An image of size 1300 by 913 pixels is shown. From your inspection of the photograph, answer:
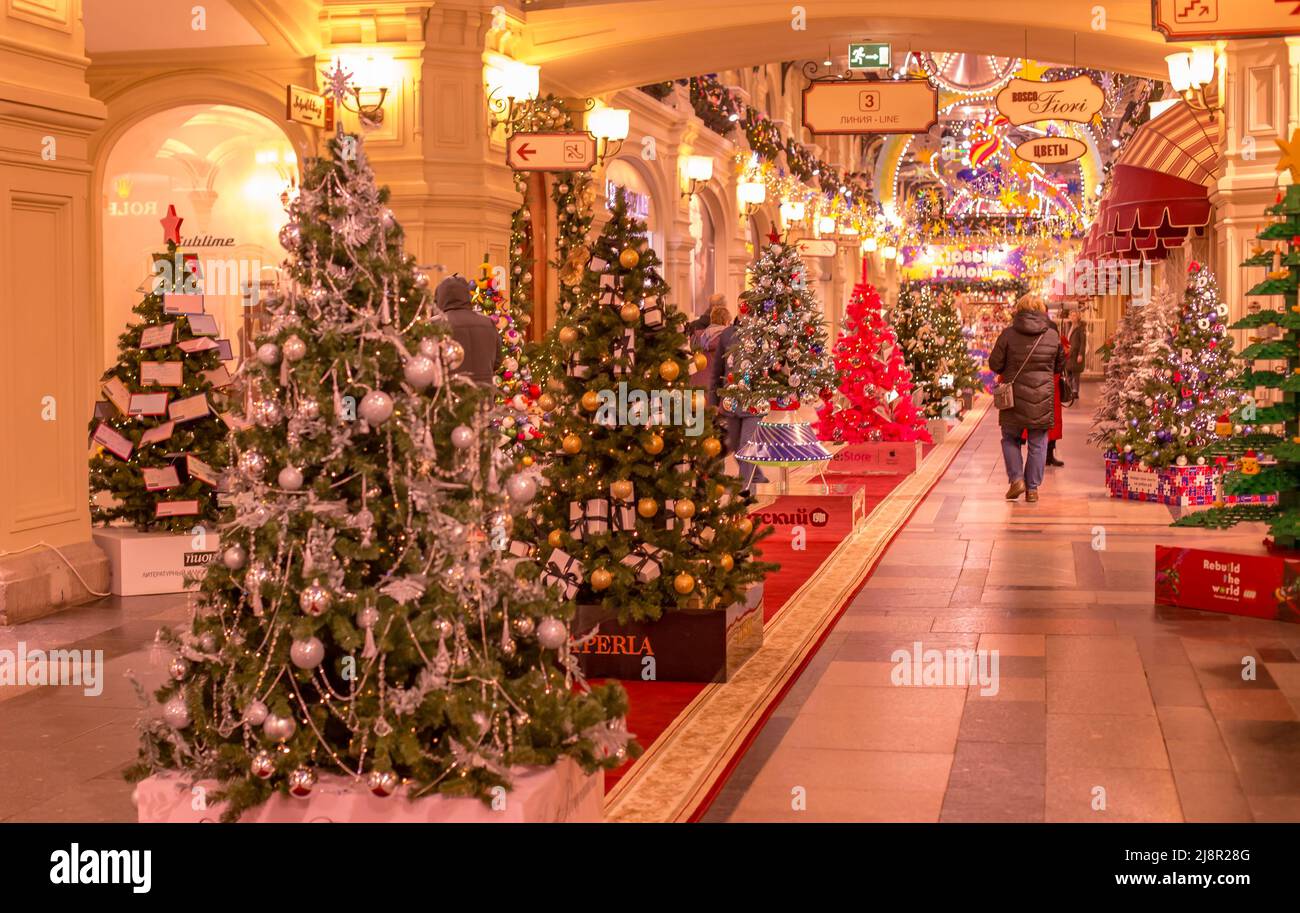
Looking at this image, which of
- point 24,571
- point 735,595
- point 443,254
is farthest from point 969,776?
point 443,254

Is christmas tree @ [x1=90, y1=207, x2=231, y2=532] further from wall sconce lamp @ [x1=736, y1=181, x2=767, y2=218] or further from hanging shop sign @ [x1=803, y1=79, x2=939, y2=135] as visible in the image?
wall sconce lamp @ [x1=736, y1=181, x2=767, y2=218]

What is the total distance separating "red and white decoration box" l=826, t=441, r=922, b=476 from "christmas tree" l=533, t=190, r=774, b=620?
Answer: 9.49 metres

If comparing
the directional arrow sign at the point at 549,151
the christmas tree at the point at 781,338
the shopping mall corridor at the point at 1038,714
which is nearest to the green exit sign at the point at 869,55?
the christmas tree at the point at 781,338

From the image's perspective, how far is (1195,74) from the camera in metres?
12.7

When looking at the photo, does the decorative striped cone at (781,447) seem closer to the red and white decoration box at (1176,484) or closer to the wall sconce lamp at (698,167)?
the red and white decoration box at (1176,484)

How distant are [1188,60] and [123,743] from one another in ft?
35.6

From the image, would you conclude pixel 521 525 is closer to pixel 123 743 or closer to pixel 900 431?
pixel 123 743

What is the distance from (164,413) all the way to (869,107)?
836cm

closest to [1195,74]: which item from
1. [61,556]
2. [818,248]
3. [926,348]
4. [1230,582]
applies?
[1230,582]

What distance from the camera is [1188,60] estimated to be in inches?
505

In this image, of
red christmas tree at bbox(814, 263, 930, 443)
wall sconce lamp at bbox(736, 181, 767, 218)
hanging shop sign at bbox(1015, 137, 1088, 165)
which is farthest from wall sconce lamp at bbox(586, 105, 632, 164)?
wall sconce lamp at bbox(736, 181, 767, 218)

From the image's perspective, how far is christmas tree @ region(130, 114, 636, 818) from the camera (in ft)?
12.0

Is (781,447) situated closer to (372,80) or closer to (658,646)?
(372,80)

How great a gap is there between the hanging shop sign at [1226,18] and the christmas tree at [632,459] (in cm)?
511
